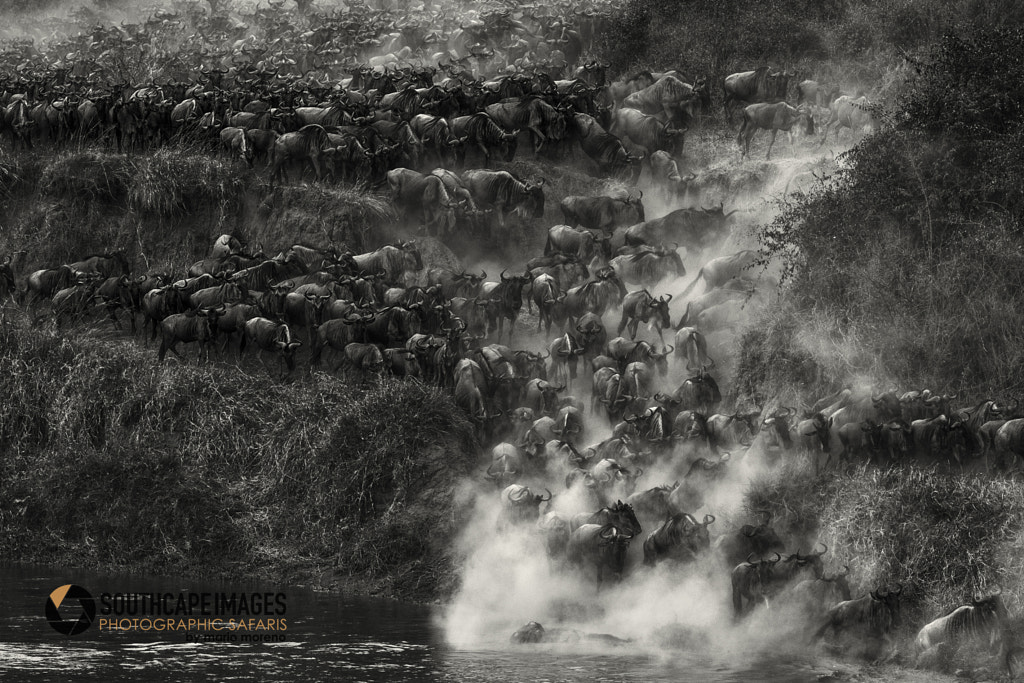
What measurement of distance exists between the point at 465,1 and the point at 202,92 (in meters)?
16.7

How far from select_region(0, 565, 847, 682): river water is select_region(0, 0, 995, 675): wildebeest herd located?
0.97 metres

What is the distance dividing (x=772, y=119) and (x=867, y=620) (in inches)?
505

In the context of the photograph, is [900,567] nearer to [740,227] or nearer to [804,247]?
[804,247]

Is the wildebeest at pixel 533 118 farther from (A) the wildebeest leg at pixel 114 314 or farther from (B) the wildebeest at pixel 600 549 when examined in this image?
(B) the wildebeest at pixel 600 549

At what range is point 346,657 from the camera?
57.5 ft

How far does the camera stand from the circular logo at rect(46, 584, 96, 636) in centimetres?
1867

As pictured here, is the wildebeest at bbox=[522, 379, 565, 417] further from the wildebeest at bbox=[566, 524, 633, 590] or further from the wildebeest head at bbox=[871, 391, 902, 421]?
the wildebeest head at bbox=[871, 391, 902, 421]

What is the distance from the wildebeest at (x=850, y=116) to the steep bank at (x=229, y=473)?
30.6 feet

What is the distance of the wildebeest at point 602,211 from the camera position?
88.8 ft

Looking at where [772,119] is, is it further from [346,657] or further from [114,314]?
[346,657]

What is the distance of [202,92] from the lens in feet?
96.9

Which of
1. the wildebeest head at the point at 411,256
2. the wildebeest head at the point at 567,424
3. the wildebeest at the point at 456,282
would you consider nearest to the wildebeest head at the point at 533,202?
the wildebeest at the point at 456,282

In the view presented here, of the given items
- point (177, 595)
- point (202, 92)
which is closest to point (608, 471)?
point (177, 595)

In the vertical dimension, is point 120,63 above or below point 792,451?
above
